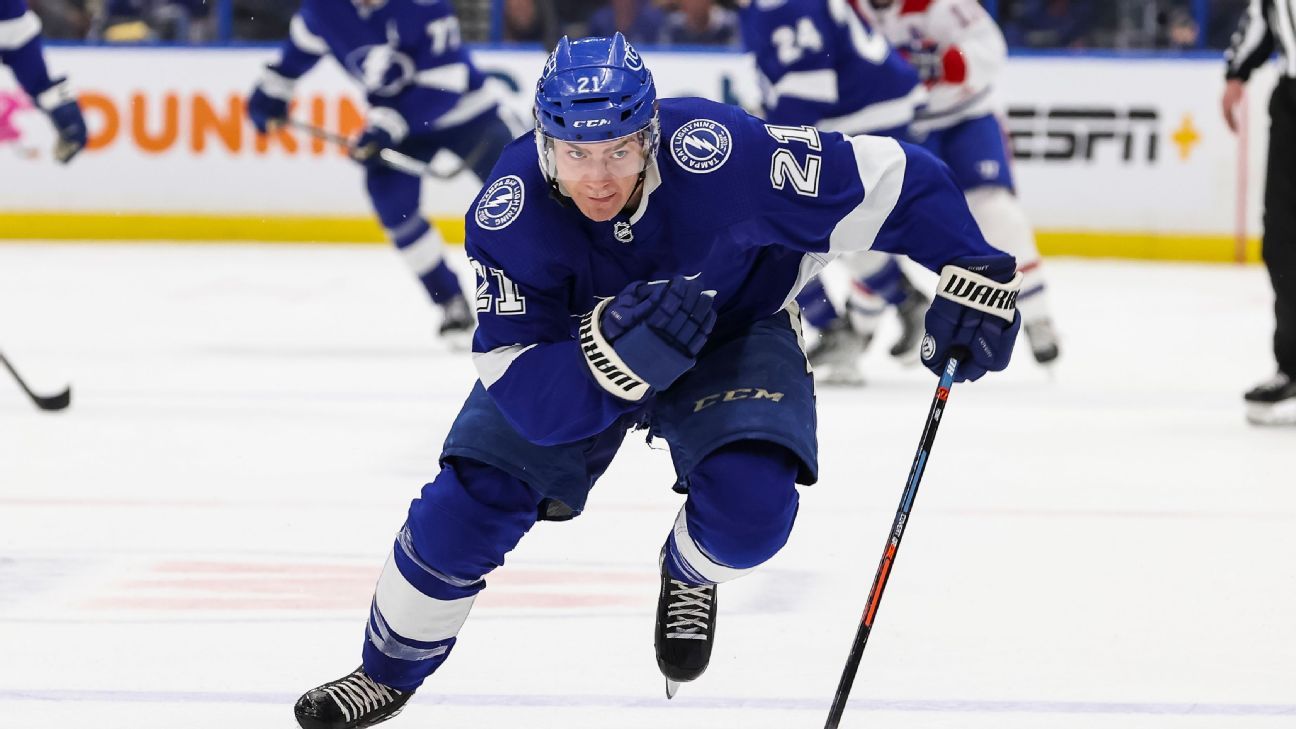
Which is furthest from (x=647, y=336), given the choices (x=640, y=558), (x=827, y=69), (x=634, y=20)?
(x=634, y=20)

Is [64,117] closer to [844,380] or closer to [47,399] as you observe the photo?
[47,399]

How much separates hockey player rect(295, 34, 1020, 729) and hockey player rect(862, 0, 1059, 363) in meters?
3.02

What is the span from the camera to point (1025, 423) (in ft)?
15.5

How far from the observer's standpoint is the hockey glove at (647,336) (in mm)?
2074

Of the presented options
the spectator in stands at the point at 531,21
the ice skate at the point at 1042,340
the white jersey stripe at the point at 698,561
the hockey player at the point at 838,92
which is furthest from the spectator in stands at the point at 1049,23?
the white jersey stripe at the point at 698,561

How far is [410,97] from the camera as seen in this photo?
615cm

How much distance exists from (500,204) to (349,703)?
24.3 inches

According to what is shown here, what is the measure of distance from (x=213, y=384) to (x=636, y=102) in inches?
129

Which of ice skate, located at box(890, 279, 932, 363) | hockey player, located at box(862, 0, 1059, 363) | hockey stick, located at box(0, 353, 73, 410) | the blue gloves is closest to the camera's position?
hockey stick, located at box(0, 353, 73, 410)

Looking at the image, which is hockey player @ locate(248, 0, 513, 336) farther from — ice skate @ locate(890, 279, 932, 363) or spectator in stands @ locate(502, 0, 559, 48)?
spectator in stands @ locate(502, 0, 559, 48)

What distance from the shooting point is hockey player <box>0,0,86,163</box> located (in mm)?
4871

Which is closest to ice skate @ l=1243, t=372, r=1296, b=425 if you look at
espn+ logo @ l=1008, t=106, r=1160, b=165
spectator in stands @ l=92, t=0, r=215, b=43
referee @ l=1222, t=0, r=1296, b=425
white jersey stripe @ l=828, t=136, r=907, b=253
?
referee @ l=1222, t=0, r=1296, b=425

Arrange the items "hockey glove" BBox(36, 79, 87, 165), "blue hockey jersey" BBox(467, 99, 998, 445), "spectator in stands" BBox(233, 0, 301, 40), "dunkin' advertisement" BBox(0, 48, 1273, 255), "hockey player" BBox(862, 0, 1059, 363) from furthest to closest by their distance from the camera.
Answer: "spectator in stands" BBox(233, 0, 301, 40) < "dunkin' advertisement" BBox(0, 48, 1273, 255) < "hockey player" BBox(862, 0, 1059, 363) < "hockey glove" BBox(36, 79, 87, 165) < "blue hockey jersey" BBox(467, 99, 998, 445)

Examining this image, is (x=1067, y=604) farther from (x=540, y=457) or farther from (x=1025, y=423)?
(x=1025, y=423)
